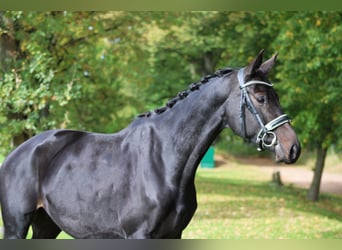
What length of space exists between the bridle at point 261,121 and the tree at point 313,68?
7.27 meters

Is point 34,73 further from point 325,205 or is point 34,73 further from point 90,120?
point 325,205

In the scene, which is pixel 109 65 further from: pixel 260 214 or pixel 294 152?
pixel 294 152

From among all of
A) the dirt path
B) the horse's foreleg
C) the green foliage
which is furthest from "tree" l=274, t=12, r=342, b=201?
the dirt path

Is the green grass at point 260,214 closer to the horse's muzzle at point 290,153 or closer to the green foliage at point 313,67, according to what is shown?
the green foliage at point 313,67

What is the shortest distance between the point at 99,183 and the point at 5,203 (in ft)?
2.61

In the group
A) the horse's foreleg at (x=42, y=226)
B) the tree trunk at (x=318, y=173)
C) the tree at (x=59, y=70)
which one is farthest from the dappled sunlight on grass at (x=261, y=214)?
the horse's foreleg at (x=42, y=226)

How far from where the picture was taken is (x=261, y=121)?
2.66 meters

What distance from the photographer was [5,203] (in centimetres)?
321

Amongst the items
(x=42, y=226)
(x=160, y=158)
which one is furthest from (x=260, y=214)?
(x=160, y=158)

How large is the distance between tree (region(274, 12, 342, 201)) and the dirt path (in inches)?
312

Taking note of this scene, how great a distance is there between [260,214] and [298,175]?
1278cm

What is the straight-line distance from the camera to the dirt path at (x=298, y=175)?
20484 mm

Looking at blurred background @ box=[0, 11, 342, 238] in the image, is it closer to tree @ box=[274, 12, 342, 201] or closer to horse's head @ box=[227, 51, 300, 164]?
tree @ box=[274, 12, 342, 201]
